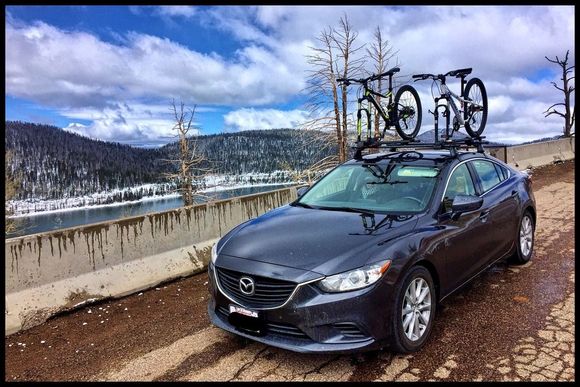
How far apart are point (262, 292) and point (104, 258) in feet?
8.42

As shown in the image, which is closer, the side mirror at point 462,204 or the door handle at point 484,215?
the side mirror at point 462,204

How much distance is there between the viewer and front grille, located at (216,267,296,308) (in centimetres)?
312

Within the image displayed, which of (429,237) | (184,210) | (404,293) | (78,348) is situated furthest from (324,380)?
(184,210)

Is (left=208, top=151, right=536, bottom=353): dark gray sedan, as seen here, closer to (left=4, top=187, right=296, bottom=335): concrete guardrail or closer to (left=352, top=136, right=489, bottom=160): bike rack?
(left=352, top=136, right=489, bottom=160): bike rack

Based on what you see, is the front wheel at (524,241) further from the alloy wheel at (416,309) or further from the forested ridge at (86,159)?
the forested ridge at (86,159)

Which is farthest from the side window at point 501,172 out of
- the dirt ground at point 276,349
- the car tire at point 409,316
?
the car tire at point 409,316

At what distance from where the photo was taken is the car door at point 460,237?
3928 mm

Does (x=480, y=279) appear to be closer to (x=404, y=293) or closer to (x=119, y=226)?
(x=404, y=293)

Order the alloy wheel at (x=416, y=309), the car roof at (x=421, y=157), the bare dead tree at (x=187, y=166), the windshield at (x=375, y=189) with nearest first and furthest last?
the alloy wheel at (x=416, y=309) < the windshield at (x=375, y=189) < the car roof at (x=421, y=157) < the bare dead tree at (x=187, y=166)

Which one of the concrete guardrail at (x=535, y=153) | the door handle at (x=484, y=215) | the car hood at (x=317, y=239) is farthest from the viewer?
the concrete guardrail at (x=535, y=153)

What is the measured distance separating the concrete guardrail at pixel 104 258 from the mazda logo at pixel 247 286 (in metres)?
2.33

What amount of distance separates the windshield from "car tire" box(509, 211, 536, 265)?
6.32ft

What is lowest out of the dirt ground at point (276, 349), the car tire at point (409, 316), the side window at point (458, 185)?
the dirt ground at point (276, 349)
